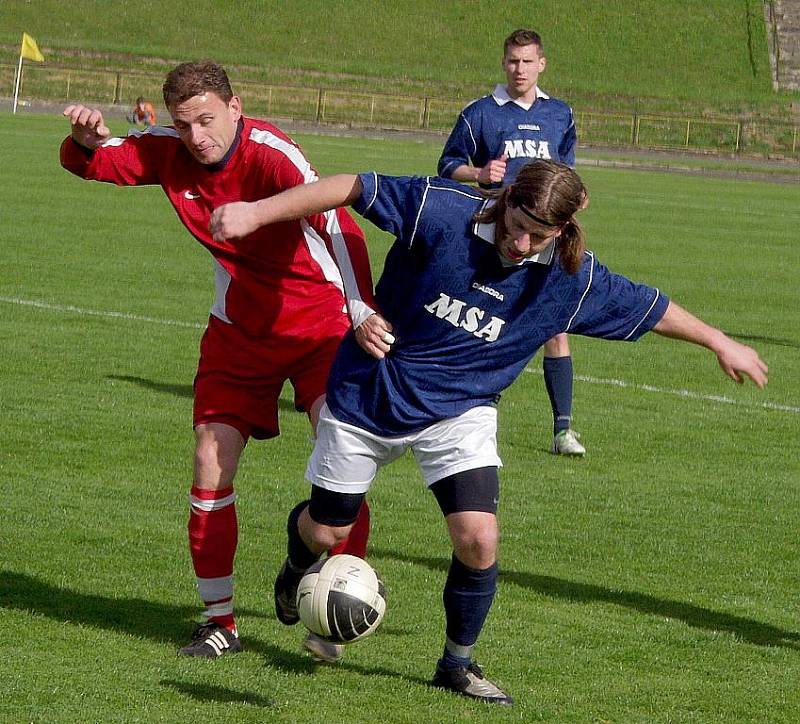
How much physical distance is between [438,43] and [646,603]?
61666mm

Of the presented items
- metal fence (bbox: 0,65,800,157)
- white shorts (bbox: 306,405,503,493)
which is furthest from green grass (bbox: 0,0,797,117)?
white shorts (bbox: 306,405,503,493)

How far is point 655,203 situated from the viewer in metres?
31.2

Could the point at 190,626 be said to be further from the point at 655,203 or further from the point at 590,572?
the point at 655,203

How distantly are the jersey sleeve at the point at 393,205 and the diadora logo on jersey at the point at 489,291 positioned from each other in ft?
0.85

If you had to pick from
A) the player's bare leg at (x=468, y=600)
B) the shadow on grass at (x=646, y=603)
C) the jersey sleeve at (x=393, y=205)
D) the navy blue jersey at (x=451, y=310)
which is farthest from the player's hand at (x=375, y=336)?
the shadow on grass at (x=646, y=603)

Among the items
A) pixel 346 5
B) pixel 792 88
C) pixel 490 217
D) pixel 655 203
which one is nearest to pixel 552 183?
pixel 490 217

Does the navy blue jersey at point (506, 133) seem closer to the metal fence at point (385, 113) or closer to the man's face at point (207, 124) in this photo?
the man's face at point (207, 124)

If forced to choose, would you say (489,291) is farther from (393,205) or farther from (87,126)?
(87,126)

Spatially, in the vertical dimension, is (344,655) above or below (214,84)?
below

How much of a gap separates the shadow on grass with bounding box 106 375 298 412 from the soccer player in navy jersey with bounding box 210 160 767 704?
527cm

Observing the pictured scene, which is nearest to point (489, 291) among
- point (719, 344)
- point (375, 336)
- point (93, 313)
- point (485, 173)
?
point (375, 336)

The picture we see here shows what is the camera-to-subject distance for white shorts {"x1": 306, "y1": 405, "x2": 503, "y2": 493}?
521 cm

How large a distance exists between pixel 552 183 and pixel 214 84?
1.49 metres

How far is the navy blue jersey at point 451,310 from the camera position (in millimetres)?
5039
